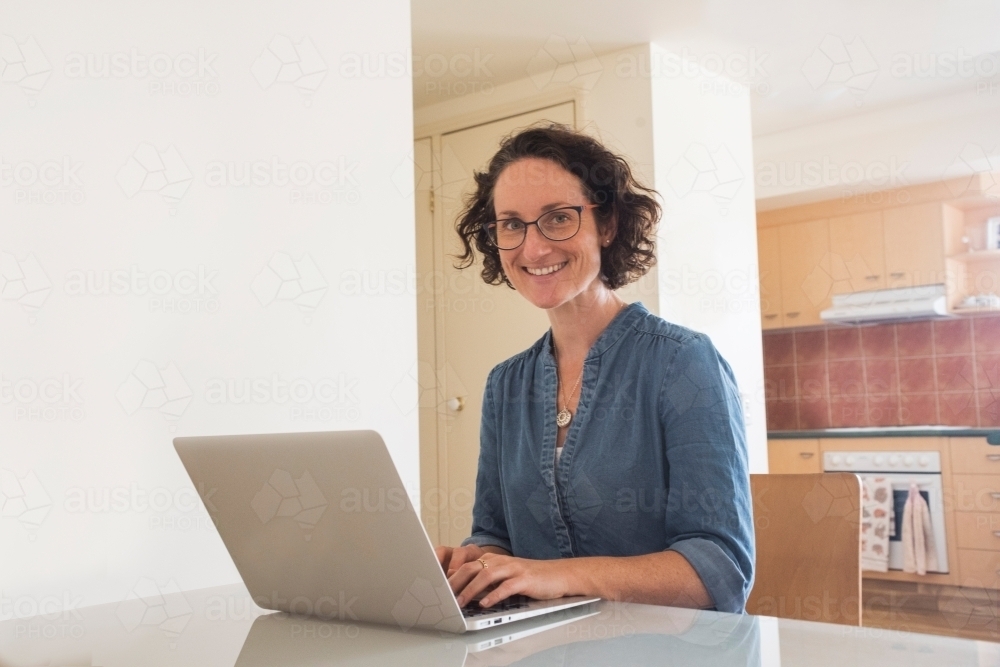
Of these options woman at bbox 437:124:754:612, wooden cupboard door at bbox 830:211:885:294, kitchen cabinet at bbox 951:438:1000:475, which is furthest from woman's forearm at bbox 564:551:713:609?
wooden cupboard door at bbox 830:211:885:294

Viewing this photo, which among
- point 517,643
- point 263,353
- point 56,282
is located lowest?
point 517,643

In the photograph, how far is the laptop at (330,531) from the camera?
2.87 ft

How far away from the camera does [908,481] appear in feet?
15.0

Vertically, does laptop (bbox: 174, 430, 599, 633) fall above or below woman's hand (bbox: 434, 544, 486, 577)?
above

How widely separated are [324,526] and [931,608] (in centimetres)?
434

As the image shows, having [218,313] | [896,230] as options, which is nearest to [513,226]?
[218,313]

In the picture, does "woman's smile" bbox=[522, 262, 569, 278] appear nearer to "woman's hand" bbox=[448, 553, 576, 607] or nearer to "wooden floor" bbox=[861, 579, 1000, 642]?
"woman's hand" bbox=[448, 553, 576, 607]

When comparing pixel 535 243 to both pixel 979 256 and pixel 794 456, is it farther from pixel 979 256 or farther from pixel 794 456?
pixel 979 256

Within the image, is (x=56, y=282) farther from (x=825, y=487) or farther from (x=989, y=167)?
(x=989, y=167)

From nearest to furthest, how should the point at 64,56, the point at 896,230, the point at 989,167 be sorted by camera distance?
1. the point at 64,56
2. the point at 989,167
3. the point at 896,230

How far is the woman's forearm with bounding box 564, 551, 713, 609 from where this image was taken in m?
1.06

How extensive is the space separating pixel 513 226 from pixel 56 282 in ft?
2.35

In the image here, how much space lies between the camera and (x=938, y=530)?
4473mm

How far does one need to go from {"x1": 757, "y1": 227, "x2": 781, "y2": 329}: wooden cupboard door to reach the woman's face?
421cm
